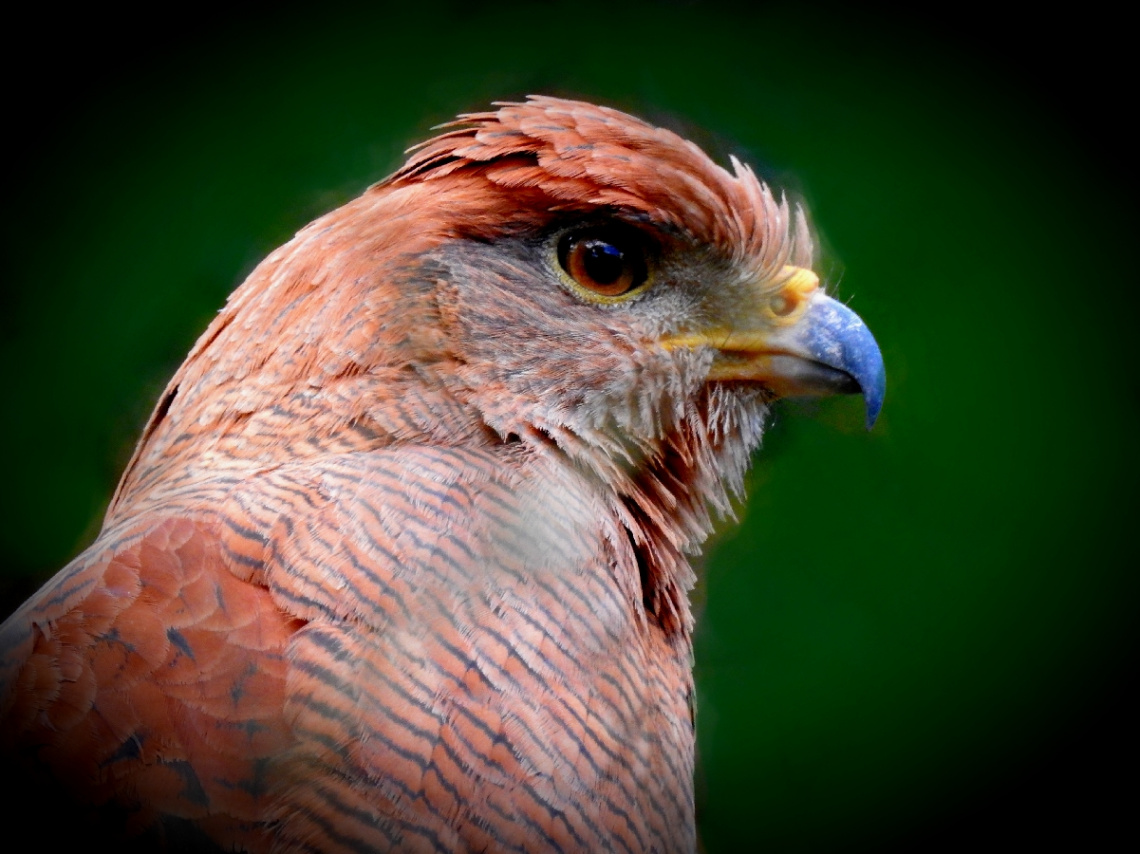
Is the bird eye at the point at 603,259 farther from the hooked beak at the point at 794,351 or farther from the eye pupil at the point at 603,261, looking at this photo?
the hooked beak at the point at 794,351

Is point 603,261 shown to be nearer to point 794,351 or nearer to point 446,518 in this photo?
point 794,351

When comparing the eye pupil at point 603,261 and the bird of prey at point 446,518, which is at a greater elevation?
the eye pupil at point 603,261

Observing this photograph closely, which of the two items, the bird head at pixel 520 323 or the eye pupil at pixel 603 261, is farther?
the eye pupil at pixel 603 261

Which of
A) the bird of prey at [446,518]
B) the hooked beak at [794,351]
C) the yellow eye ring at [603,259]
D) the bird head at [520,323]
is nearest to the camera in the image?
the bird of prey at [446,518]

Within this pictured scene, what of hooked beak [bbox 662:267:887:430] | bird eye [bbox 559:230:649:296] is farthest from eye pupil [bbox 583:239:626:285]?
hooked beak [bbox 662:267:887:430]

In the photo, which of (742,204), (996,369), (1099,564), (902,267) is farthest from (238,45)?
(1099,564)

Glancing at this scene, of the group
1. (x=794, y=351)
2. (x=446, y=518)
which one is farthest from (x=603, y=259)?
(x=446, y=518)

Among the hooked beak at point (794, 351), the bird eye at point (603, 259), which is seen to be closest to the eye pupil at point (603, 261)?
the bird eye at point (603, 259)

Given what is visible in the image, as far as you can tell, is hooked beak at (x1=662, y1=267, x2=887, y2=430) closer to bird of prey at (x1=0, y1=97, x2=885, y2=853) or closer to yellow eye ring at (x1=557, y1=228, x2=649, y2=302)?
bird of prey at (x1=0, y1=97, x2=885, y2=853)

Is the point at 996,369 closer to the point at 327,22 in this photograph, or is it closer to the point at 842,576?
the point at 842,576
